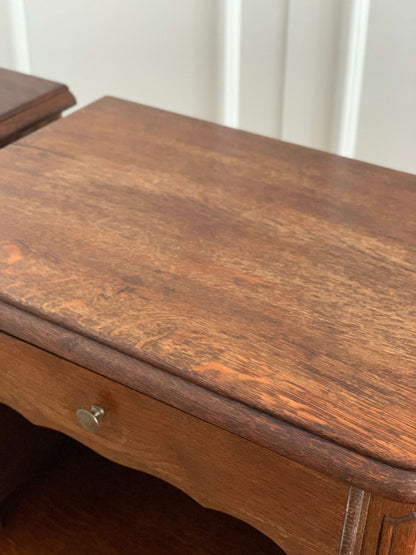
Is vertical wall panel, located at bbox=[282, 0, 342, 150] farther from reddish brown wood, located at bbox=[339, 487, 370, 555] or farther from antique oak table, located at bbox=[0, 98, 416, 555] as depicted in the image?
reddish brown wood, located at bbox=[339, 487, 370, 555]

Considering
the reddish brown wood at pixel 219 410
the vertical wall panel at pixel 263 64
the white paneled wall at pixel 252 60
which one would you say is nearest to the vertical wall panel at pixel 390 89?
the white paneled wall at pixel 252 60

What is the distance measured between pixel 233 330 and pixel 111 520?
494 mm

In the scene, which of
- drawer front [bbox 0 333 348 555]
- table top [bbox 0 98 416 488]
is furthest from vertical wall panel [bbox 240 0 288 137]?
drawer front [bbox 0 333 348 555]

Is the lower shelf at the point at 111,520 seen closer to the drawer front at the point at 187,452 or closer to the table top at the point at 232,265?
the drawer front at the point at 187,452

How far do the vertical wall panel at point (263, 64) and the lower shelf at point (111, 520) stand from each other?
0.60 meters

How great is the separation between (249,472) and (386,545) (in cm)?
11

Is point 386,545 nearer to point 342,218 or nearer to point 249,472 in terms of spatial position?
point 249,472

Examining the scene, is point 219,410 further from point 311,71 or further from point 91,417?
point 311,71

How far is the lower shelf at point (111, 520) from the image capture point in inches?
35.2

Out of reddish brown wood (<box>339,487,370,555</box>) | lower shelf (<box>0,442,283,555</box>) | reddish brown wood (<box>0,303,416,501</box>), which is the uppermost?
reddish brown wood (<box>0,303,416,501</box>)

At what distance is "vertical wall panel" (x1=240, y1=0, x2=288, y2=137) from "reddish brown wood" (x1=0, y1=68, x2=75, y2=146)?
1.05ft

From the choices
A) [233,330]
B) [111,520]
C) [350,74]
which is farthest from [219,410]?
[350,74]

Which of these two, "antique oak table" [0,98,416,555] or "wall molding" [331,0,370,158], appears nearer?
"antique oak table" [0,98,416,555]

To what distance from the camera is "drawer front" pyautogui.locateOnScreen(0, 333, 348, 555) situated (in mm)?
506
